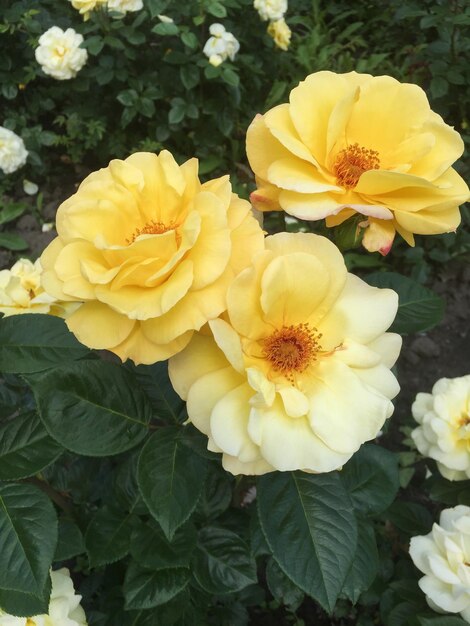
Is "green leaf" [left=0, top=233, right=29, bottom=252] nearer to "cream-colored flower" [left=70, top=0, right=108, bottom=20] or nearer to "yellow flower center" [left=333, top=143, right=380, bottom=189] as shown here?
"cream-colored flower" [left=70, top=0, right=108, bottom=20]

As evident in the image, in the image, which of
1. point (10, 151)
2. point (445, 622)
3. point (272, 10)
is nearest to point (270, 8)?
point (272, 10)

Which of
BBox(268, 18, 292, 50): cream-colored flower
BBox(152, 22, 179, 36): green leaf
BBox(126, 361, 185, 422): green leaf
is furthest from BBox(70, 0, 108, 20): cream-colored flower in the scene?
BBox(126, 361, 185, 422): green leaf

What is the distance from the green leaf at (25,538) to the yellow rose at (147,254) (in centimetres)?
28

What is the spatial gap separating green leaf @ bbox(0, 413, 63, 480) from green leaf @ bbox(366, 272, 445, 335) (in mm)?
562

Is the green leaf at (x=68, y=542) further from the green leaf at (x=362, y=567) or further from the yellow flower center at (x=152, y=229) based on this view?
the yellow flower center at (x=152, y=229)

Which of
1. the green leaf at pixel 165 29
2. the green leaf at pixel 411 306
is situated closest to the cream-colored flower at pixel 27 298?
the green leaf at pixel 411 306

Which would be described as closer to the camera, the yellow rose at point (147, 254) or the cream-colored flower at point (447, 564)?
the yellow rose at point (147, 254)

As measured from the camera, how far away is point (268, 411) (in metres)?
0.72

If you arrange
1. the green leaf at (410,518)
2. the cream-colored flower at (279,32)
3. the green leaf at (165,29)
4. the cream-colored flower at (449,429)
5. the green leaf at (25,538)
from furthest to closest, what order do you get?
1. the cream-colored flower at (279,32)
2. the green leaf at (165,29)
3. the green leaf at (410,518)
4. the cream-colored flower at (449,429)
5. the green leaf at (25,538)

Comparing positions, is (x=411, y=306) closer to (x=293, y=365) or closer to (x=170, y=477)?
(x=293, y=365)

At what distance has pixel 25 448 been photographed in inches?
35.2

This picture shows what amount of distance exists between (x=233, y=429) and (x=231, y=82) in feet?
6.49

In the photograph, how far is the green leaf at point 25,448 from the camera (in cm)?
86

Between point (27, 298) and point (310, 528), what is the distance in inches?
24.9
